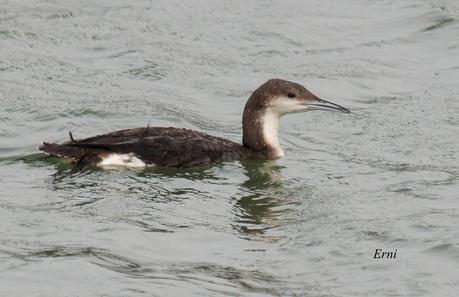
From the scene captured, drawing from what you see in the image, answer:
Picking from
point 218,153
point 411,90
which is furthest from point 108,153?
point 411,90

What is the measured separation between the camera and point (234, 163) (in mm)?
14391

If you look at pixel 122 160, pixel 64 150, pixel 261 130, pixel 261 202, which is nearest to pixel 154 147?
pixel 122 160

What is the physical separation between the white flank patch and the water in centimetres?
12

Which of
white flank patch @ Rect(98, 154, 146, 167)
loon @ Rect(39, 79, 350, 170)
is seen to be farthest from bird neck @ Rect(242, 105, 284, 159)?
white flank patch @ Rect(98, 154, 146, 167)

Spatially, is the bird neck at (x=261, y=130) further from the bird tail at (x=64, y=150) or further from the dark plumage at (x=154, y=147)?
the bird tail at (x=64, y=150)

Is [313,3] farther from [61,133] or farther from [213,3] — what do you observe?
[61,133]

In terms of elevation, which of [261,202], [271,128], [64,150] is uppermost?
[271,128]

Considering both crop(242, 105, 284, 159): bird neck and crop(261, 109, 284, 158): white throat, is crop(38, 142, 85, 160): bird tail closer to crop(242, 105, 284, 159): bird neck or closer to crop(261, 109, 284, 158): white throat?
crop(242, 105, 284, 159): bird neck

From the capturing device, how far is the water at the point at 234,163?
11.2m

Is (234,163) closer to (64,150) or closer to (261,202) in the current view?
(261,202)

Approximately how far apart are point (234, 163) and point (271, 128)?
0.64m

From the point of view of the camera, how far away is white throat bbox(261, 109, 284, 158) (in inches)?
580

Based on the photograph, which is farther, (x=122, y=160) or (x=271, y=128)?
(x=271, y=128)

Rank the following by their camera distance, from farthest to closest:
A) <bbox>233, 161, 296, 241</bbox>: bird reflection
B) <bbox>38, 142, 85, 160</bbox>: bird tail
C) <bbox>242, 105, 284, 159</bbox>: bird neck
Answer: <bbox>242, 105, 284, 159</bbox>: bird neck < <bbox>38, 142, 85, 160</bbox>: bird tail < <bbox>233, 161, 296, 241</bbox>: bird reflection
